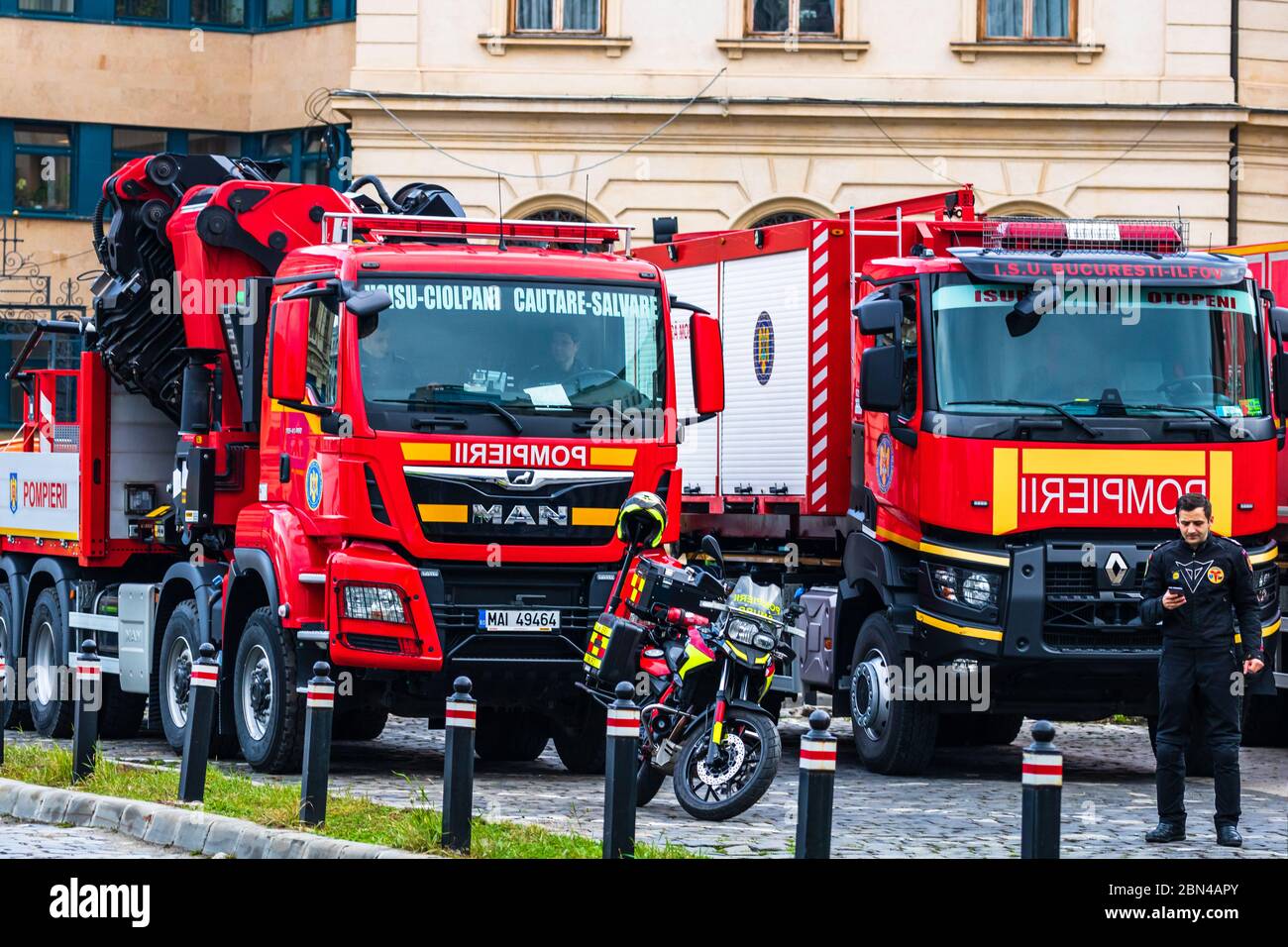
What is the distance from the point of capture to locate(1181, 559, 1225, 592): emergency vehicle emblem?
12742 mm

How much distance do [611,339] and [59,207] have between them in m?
25.1

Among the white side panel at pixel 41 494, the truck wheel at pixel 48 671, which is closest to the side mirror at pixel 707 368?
the white side panel at pixel 41 494

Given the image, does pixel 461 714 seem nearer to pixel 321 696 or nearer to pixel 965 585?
pixel 321 696

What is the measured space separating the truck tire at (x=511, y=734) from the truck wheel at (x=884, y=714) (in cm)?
213

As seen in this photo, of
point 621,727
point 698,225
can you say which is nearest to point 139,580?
point 621,727

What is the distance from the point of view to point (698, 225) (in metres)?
31.0

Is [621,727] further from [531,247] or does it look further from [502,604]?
[531,247]

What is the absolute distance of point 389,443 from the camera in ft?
47.8

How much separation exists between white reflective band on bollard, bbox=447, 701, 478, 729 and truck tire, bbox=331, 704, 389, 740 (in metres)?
4.88

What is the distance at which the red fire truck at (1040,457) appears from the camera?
1515 cm

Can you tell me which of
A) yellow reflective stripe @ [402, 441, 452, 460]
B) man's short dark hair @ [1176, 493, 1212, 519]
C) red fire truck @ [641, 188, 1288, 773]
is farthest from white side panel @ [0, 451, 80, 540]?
man's short dark hair @ [1176, 493, 1212, 519]

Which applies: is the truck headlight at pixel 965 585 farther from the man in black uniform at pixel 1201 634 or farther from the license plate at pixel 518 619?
the license plate at pixel 518 619

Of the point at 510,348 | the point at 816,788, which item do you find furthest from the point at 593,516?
the point at 816,788
